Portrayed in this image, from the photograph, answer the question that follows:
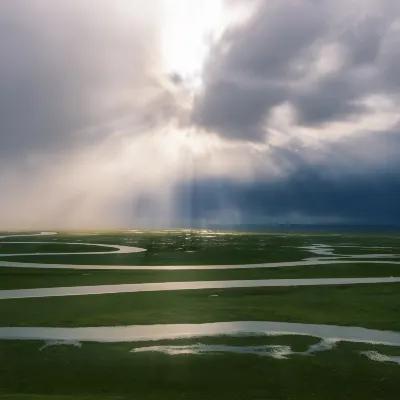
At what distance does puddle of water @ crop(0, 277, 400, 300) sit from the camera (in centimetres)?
3716

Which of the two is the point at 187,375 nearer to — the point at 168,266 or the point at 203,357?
the point at 203,357

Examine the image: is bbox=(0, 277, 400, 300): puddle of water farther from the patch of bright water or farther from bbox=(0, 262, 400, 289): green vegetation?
the patch of bright water

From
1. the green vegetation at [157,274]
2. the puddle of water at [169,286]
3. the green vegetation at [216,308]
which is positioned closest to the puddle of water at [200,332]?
the green vegetation at [216,308]

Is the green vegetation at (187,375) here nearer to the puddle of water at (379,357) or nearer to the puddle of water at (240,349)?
the puddle of water at (379,357)

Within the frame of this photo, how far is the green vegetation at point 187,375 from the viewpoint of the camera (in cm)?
1678

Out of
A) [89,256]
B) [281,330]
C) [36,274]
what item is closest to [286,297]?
[281,330]

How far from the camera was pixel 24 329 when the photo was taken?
2559 centimetres

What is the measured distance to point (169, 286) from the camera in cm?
4050

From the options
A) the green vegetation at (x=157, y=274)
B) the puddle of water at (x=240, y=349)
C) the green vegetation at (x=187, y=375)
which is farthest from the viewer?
the green vegetation at (x=157, y=274)

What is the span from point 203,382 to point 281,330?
841cm

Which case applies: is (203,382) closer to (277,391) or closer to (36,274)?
(277,391)

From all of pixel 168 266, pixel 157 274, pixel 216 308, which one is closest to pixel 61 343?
pixel 216 308

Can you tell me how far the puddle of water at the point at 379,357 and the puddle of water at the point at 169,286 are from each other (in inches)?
760

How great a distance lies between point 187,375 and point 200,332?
630 centimetres
